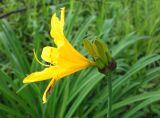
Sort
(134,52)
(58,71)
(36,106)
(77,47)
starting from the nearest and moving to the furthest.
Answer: (58,71), (36,106), (77,47), (134,52)

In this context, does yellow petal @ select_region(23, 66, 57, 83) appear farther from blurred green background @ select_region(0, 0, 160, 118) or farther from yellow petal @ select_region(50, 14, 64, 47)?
blurred green background @ select_region(0, 0, 160, 118)

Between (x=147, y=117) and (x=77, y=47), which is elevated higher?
(x=77, y=47)

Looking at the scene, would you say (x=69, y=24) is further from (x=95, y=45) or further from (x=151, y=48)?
(x=95, y=45)

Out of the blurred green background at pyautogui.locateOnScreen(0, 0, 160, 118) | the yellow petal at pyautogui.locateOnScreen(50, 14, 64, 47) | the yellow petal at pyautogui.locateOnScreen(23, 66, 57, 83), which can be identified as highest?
the yellow petal at pyautogui.locateOnScreen(50, 14, 64, 47)

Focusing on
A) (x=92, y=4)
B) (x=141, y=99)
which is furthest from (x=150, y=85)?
(x=92, y=4)

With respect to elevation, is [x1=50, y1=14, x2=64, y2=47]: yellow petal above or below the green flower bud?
above

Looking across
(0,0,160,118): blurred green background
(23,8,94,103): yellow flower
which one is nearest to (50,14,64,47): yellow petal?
(23,8,94,103): yellow flower

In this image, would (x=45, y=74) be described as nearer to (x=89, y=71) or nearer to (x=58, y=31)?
(x=58, y=31)

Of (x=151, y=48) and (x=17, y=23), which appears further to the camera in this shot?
(x=17, y=23)
